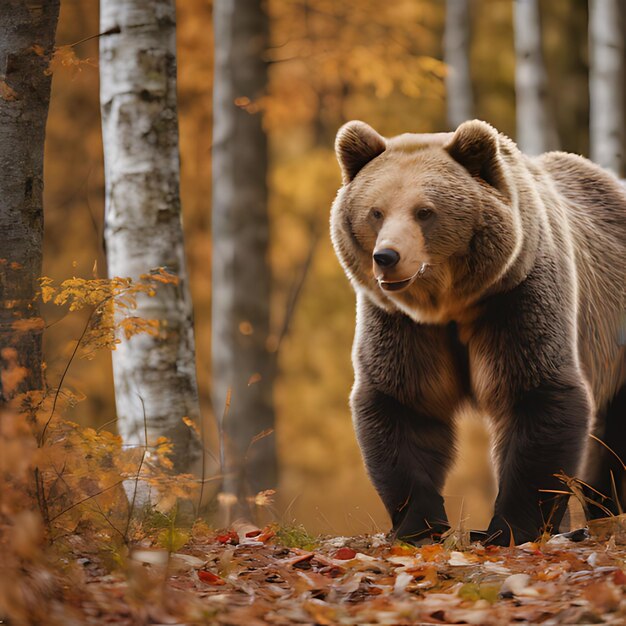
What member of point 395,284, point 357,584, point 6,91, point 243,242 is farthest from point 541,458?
point 243,242

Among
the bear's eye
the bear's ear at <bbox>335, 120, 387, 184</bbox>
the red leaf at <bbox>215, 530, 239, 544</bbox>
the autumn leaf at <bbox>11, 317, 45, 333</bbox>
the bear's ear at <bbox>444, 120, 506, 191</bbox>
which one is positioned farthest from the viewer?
the bear's ear at <bbox>335, 120, 387, 184</bbox>

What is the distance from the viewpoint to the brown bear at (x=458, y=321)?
4676mm

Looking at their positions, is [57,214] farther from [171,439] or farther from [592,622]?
[592,622]

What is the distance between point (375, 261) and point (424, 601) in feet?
5.37

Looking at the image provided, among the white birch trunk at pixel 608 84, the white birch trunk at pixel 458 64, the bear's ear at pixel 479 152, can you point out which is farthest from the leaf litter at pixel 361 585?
the white birch trunk at pixel 458 64

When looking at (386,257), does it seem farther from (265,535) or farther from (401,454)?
(265,535)

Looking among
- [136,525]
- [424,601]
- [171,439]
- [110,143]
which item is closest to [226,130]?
[110,143]

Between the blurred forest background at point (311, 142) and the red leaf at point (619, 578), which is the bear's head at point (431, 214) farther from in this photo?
the blurred forest background at point (311, 142)

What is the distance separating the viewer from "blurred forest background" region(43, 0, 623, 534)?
1049 centimetres

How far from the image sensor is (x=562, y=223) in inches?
209

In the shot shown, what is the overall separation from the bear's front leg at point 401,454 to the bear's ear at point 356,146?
44.8 inches

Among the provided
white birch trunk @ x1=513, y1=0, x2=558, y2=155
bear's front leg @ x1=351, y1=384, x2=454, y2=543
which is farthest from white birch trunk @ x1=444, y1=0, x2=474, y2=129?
bear's front leg @ x1=351, y1=384, x2=454, y2=543

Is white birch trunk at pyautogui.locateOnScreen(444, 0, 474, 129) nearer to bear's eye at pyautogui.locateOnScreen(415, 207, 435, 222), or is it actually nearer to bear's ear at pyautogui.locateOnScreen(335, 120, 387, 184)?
bear's ear at pyautogui.locateOnScreen(335, 120, 387, 184)

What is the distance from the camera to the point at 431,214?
15.1ft
